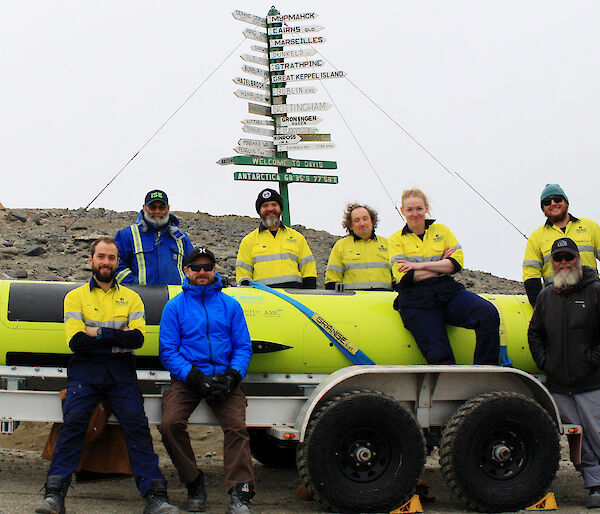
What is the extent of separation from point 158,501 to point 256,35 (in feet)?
58.6

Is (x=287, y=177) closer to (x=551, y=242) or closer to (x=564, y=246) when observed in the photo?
A: (x=551, y=242)

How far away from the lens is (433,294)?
6059mm

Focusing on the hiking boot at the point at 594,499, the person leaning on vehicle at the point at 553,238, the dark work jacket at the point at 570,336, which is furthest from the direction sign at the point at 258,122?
the hiking boot at the point at 594,499

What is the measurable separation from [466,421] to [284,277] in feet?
7.22

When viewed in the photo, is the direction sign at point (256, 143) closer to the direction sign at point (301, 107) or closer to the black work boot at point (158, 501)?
the direction sign at point (301, 107)

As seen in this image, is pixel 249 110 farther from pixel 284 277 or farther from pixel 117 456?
pixel 117 456

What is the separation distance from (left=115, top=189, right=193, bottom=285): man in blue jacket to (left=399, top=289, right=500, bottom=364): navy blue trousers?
7.08 ft

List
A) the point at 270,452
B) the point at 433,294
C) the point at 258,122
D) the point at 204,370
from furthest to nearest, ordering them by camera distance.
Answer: the point at 258,122, the point at 270,452, the point at 433,294, the point at 204,370

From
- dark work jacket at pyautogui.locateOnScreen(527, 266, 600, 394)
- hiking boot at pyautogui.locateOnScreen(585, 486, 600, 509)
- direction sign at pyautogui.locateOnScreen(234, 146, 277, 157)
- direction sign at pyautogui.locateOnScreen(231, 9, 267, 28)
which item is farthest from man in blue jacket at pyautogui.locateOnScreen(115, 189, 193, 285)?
direction sign at pyautogui.locateOnScreen(231, 9, 267, 28)

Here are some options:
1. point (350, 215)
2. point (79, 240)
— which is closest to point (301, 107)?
point (79, 240)

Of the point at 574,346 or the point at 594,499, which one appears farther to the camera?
the point at 574,346

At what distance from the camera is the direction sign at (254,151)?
1911 centimetres

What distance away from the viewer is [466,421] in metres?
5.61

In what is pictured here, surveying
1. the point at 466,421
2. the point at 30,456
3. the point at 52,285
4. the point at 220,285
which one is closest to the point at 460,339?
the point at 466,421
